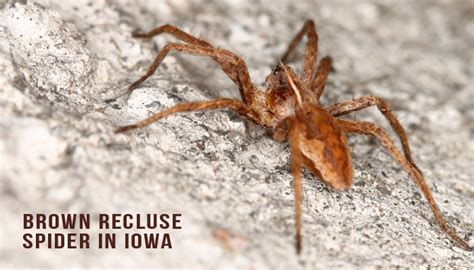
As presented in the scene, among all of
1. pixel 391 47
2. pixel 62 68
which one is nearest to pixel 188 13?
pixel 62 68

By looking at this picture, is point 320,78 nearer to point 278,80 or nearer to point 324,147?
point 278,80

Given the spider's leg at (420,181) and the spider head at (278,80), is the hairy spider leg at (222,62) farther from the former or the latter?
the spider's leg at (420,181)

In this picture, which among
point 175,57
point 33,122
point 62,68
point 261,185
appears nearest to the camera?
point 33,122

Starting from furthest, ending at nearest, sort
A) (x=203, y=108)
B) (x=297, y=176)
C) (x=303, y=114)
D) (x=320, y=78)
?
(x=320, y=78), (x=303, y=114), (x=203, y=108), (x=297, y=176)

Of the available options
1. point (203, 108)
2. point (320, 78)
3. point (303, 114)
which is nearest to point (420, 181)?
point (303, 114)

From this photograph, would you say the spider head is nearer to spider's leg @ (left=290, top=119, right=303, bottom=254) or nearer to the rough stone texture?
the rough stone texture

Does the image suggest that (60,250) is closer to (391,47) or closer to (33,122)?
(33,122)

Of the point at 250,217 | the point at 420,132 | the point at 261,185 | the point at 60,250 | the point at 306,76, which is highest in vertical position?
the point at 306,76
